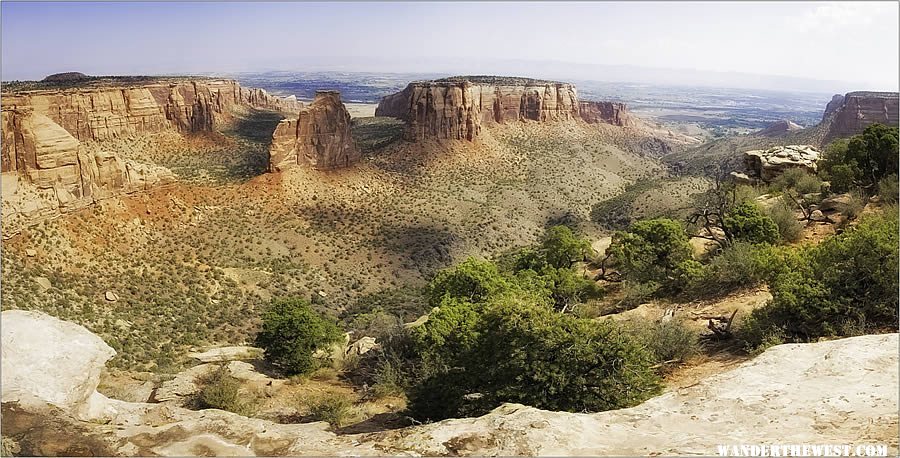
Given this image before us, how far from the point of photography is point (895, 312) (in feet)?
49.1

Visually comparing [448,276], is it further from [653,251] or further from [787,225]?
[787,225]

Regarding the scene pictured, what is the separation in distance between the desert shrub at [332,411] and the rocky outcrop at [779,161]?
119ft

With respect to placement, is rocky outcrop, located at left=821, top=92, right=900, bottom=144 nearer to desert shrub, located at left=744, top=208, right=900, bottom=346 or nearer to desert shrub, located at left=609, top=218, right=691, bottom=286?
desert shrub, located at left=609, top=218, right=691, bottom=286

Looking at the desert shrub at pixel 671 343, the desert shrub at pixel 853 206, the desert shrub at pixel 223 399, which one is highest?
the desert shrub at pixel 853 206

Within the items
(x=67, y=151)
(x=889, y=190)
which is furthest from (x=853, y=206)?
(x=67, y=151)

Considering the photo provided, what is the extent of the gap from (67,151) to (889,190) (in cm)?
4733

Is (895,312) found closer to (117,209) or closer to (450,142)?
(117,209)

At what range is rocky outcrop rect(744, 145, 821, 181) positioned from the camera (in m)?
39.2

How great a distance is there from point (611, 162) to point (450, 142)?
33789 millimetres

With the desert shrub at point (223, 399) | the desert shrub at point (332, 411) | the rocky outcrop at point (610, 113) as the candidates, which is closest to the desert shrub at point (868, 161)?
the desert shrub at point (332, 411)

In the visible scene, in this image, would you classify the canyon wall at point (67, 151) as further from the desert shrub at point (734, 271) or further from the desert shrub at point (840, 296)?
the desert shrub at point (840, 296)

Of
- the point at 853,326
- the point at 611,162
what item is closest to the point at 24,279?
the point at 853,326

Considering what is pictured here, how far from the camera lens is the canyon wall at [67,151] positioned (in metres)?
31.8

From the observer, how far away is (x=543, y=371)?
12797 mm
